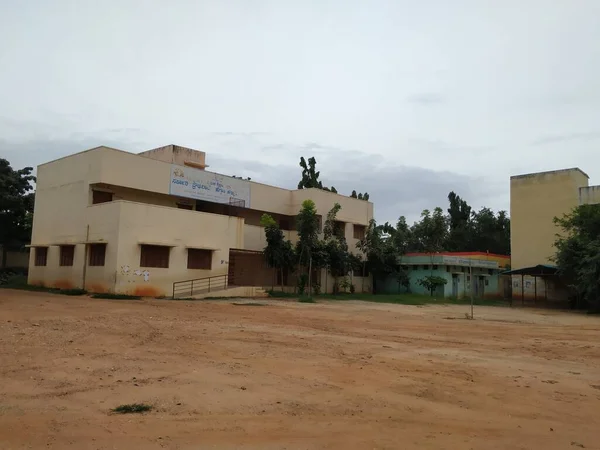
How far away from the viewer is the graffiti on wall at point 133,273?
27031 millimetres

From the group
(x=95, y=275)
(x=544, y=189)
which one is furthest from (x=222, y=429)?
(x=544, y=189)

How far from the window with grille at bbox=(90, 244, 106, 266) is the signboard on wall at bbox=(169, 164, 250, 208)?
5.68m

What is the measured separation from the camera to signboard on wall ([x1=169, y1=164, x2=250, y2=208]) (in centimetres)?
3272

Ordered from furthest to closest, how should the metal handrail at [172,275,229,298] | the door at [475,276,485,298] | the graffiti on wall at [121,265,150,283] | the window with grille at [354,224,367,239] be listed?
the door at [475,276,485,298]
the window with grille at [354,224,367,239]
the metal handrail at [172,275,229,298]
the graffiti on wall at [121,265,150,283]

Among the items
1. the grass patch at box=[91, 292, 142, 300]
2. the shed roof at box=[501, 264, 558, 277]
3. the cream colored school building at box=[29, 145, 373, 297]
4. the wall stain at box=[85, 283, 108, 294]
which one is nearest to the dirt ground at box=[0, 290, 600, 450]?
the grass patch at box=[91, 292, 142, 300]

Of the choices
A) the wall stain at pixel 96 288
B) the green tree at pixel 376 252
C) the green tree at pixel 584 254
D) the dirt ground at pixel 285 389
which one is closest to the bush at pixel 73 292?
the wall stain at pixel 96 288

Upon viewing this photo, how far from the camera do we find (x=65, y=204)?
31.4 m

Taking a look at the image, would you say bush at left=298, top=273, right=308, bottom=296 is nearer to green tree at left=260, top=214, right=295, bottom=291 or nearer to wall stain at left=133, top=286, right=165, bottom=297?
green tree at left=260, top=214, right=295, bottom=291

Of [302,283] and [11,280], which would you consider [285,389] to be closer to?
[302,283]

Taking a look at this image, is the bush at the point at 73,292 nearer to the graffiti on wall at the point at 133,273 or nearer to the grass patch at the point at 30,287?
the grass patch at the point at 30,287

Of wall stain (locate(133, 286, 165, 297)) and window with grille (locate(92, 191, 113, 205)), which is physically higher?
window with grille (locate(92, 191, 113, 205))

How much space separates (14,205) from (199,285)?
18.1 meters

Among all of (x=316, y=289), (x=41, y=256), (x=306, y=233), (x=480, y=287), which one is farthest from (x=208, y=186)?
(x=480, y=287)

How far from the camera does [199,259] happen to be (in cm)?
3066
